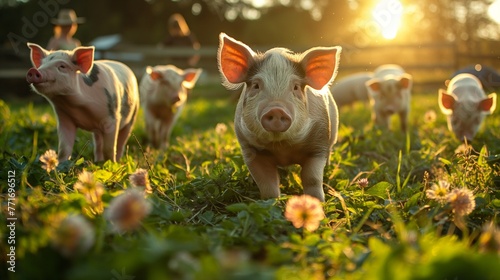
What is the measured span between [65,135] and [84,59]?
2.14 feet

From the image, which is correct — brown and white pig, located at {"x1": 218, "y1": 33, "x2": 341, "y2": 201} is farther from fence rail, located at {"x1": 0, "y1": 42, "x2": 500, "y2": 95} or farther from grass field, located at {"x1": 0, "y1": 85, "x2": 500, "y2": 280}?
fence rail, located at {"x1": 0, "y1": 42, "x2": 500, "y2": 95}

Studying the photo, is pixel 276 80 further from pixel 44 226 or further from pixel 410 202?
pixel 44 226

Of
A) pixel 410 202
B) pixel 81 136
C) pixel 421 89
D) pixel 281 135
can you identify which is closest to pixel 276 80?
pixel 281 135

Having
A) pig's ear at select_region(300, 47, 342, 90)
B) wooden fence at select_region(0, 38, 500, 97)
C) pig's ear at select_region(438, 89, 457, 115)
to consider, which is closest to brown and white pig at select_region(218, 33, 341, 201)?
pig's ear at select_region(300, 47, 342, 90)

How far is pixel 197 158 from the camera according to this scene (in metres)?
5.30

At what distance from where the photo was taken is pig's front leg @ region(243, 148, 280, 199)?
344cm

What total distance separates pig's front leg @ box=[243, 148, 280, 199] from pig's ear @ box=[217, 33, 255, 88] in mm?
471

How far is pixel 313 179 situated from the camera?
3420 mm

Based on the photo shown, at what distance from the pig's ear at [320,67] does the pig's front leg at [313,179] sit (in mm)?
479

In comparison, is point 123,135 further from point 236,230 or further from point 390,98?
point 390,98

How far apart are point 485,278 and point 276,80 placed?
6.12 ft

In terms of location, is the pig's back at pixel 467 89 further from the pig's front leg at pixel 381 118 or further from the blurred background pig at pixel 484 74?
the blurred background pig at pixel 484 74

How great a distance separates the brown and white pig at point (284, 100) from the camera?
3318 mm

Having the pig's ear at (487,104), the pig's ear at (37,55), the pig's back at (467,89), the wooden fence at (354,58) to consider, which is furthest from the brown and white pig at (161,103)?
the wooden fence at (354,58)
